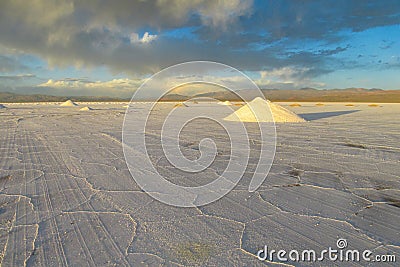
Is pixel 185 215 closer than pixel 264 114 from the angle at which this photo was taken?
Yes

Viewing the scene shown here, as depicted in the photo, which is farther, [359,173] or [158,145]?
[158,145]

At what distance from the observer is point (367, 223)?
8.86ft

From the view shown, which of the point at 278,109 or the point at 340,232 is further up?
the point at 278,109

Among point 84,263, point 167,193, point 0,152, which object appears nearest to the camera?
point 84,263

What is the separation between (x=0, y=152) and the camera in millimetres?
6406

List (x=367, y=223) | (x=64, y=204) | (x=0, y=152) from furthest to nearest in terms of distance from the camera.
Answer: (x=0, y=152), (x=64, y=204), (x=367, y=223)

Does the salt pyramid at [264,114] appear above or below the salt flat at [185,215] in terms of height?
above

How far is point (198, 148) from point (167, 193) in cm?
324

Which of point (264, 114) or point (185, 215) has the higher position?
point (264, 114)

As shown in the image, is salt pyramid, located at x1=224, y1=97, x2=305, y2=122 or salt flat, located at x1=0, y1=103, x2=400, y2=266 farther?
salt pyramid, located at x1=224, y1=97, x2=305, y2=122

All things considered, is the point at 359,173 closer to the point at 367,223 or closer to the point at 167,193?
the point at 367,223

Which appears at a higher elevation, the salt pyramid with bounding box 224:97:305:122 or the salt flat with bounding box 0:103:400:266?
the salt pyramid with bounding box 224:97:305:122

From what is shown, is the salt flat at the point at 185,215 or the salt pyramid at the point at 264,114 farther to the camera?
the salt pyramid at the point at 264,114

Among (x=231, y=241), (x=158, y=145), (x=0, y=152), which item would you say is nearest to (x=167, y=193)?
(x=231, y=241)
